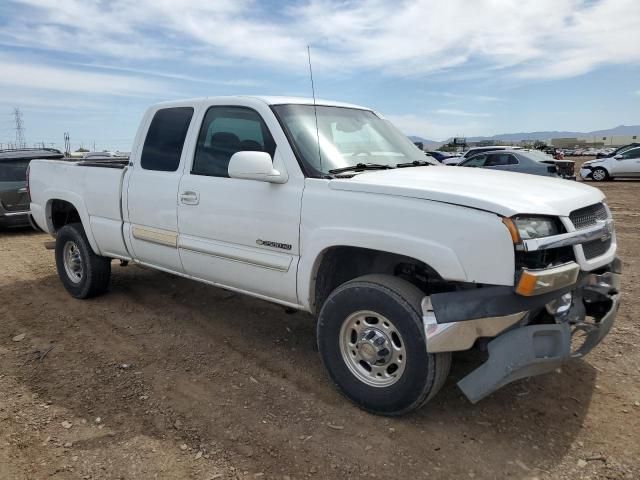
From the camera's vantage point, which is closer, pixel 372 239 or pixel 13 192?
pixel 372 239

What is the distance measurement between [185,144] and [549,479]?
3514 mm

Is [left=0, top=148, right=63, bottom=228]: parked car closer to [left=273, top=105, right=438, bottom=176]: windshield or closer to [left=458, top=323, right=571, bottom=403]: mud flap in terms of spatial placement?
[left=273, top=105, right=438, bottom=176]: windshield

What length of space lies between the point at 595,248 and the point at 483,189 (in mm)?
825

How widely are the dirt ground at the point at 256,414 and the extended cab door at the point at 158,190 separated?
764mm

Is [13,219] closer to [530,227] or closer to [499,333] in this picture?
[499,333]

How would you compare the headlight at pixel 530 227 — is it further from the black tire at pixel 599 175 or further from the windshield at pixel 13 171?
the black tire at pixel 599 175

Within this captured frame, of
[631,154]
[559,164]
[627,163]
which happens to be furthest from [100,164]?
[631,154]

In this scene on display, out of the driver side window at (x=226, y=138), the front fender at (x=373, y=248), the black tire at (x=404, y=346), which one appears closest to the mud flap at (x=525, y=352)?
the black tire at (x=404, y=346)

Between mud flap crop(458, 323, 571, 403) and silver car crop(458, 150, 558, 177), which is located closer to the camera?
mud flap crop(458, 323, 571, 403)

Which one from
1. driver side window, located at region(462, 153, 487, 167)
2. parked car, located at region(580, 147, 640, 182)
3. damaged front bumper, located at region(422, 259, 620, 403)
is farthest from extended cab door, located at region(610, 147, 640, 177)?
damaged front bumper, located at region(422, 259, 620, 403)

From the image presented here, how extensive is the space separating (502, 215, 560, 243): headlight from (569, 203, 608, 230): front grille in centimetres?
23

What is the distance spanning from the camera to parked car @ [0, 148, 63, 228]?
10375 millimetres

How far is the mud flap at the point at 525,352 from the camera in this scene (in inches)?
111

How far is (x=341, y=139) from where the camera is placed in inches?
157
